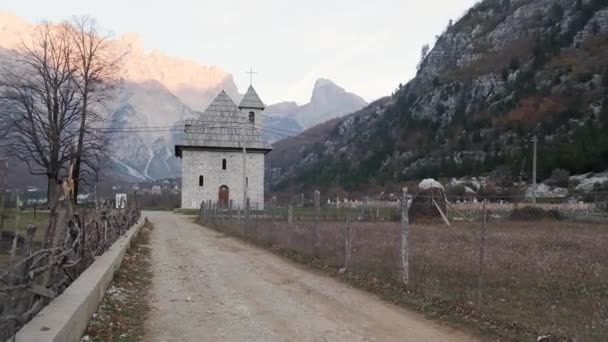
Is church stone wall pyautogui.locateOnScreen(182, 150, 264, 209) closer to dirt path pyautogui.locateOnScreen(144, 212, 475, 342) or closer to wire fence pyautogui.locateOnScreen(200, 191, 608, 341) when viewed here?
wire fence pyautogui.locateOnScreen(200, 191, 608, 341)

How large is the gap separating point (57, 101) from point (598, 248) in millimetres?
37234

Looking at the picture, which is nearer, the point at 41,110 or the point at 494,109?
the point at 41,110

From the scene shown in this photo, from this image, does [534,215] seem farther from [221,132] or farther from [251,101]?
[251,101]

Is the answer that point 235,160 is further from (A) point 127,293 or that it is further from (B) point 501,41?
(B) point 501,41

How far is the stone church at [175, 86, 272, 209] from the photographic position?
2148 inches

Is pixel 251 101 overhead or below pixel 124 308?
overhead

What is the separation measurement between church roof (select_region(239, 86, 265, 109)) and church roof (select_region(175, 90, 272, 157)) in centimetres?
349

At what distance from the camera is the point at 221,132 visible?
56219 mm

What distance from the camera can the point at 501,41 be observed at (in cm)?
12638

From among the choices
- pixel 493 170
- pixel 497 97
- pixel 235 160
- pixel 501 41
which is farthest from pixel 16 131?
pixel 501 41

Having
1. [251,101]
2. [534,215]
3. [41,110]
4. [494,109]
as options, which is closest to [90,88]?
[41,110]

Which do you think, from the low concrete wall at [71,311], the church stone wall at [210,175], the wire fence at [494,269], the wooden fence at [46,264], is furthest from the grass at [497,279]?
the church stone wall at [210,175]

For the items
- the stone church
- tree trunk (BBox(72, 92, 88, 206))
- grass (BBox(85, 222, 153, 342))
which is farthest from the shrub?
tree trunk (BBox(72, 92, 88, 206))

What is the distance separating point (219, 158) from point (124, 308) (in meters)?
46.9
